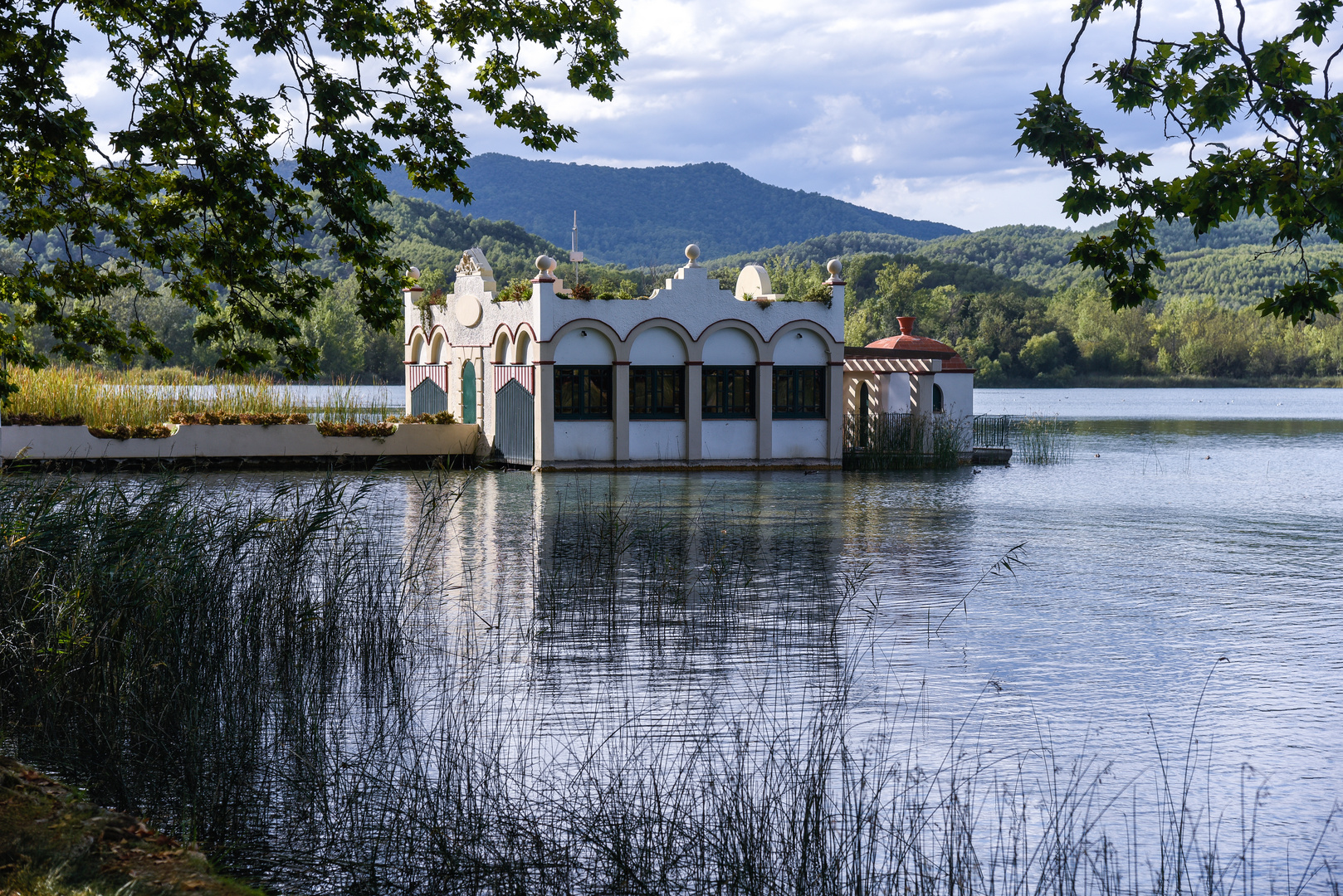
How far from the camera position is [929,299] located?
88812 mm

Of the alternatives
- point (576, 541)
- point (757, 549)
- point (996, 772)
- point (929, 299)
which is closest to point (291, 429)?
point (576, 541)

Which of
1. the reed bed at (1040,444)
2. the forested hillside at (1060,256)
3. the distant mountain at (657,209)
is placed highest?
the distant mountain at (657,209)

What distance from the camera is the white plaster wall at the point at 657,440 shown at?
26781 millimetres

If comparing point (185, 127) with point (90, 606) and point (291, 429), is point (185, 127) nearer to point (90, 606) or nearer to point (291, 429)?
point (90, 606)

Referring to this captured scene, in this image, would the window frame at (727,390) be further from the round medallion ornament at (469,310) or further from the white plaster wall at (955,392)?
the round medallion ornament at (469,310)

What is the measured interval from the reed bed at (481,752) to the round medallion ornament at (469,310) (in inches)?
783

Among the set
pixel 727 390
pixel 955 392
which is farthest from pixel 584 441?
pixel 955 392

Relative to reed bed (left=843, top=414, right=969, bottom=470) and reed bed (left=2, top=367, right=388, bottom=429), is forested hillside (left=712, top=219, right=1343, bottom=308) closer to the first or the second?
reed bed (left=843, top=414, right=969, bottom=470)

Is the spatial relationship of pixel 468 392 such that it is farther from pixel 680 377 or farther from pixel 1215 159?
pixel 1215 159

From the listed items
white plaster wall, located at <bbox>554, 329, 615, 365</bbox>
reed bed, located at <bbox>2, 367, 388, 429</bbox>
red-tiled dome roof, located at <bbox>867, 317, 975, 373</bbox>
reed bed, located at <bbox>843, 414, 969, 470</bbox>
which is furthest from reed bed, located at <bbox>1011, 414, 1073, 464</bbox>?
reed bed, located at <bbox>2, 367, 388, 429</bbox>

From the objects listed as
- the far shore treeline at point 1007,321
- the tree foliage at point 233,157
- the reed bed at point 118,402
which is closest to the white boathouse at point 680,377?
the reed bed at point 118,402

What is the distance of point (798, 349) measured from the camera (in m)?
27.7

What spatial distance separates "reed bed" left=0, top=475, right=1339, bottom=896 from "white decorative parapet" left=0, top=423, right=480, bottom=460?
54.0 ft

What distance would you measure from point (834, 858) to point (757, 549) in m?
9.33
